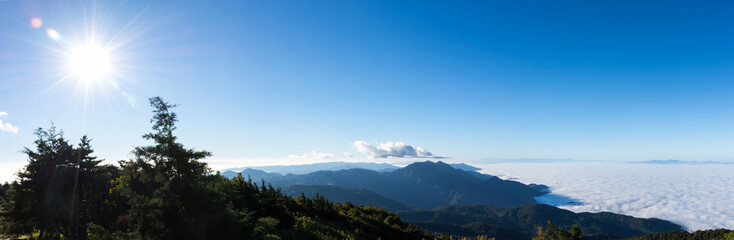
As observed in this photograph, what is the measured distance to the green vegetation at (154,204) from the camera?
12391mm

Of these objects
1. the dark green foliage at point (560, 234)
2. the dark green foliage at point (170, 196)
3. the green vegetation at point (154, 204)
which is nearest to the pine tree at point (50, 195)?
the green vegetation at point (154, 204)

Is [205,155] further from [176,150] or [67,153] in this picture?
[67,153]

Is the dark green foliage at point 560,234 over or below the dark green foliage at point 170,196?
below

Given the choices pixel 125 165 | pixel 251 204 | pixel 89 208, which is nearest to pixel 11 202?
pixel 89 208

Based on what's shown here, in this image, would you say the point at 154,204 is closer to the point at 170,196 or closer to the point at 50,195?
the point at 170,196

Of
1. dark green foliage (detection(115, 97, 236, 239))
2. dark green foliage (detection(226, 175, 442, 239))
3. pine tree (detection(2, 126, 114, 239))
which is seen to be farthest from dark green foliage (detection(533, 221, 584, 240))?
pine tree (detection(2, 126, 114, 239))

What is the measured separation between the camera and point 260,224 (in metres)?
15.6

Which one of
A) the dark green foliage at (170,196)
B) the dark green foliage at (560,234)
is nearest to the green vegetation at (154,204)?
the dark green foliage at (170,196)

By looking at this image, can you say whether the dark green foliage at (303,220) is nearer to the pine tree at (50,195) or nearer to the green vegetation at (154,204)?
the green vegetation at (154,204)

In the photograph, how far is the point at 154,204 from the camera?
12.4m

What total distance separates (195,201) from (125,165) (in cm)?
414

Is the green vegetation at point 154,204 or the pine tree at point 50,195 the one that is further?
the pine tree at point 50,195

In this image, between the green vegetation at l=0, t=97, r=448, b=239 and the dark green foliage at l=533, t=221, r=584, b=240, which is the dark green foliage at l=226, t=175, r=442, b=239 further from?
the dark green foliage at l=533, t=221, r=584, b=240

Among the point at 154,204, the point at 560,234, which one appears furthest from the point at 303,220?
the point at 560,234
